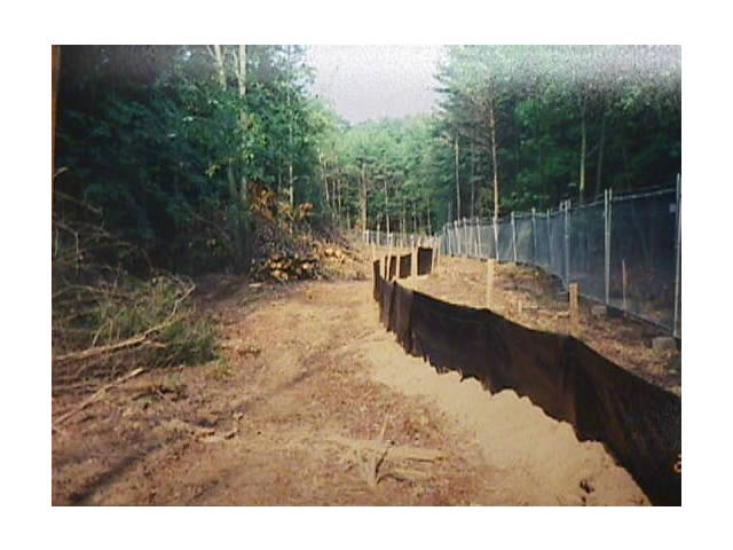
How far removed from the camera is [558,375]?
261 centimetres

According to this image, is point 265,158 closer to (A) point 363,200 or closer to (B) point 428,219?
(A) point 363,200

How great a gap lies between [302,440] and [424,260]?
71 centimetres

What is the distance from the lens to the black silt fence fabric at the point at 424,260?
9.00 ft

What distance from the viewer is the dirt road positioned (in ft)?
8.32

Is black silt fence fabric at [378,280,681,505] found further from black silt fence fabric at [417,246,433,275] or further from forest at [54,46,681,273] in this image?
forest at [54,46,681,273]

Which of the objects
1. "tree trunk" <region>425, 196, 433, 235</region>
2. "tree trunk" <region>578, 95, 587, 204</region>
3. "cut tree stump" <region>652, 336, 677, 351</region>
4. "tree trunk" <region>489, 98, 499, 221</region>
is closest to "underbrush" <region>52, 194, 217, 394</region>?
"tree trunk" <region>425, 196, 433, 235</region>

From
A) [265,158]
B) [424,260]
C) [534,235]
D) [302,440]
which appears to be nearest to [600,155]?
[534,235]

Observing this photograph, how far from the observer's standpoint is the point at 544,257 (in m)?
2.69

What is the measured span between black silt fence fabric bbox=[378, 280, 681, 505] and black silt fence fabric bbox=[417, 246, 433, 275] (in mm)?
87

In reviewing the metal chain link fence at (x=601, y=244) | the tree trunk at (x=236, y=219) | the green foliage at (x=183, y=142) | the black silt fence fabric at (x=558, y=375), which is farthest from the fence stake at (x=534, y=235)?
the tree trunk at (x=236, y=219)

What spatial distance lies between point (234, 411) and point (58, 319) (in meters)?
0.61

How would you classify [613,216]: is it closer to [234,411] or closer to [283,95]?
[283,95]

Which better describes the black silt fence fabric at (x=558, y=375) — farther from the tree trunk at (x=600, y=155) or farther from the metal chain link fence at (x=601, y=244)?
the tree trunk at (x=600, y=155)
